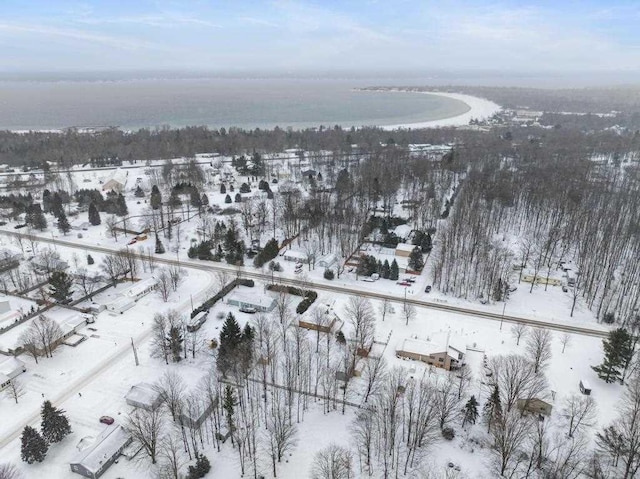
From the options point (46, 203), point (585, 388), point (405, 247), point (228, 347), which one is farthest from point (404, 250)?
point (46, 203)

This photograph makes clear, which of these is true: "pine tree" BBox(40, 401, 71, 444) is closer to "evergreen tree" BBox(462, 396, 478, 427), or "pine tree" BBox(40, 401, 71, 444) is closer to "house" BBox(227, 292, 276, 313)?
"house" BBox(227, 292, 276, 313)

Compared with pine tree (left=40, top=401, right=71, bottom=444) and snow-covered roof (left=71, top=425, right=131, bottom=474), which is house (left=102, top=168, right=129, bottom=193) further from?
snow-covered roof (left=71, top=425, right=131, bottom=474)

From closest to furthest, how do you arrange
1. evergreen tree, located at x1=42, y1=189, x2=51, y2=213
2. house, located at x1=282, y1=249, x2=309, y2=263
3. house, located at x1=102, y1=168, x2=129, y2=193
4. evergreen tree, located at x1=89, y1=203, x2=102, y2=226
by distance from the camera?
1. house, located at x1=282, y1=249, x2=309, y2=263
2. evergreen tree, located at x1=89, y1=203, x2=102, y2=226
3. evergreen tree, located at x1=42, y1=189, x2=51, y2=213
4. house, located at x1=102, y1=168, x2=129, y2=193

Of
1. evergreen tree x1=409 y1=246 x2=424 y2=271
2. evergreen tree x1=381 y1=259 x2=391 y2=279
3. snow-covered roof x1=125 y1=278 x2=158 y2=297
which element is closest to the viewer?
snow-covered roof x1=125 y1=278 x2=158 y2=297

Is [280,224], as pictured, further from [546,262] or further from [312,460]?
[312,460]

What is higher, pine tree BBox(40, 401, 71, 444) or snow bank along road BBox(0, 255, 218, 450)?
pine tree BBox(40, 401, 71, 444)

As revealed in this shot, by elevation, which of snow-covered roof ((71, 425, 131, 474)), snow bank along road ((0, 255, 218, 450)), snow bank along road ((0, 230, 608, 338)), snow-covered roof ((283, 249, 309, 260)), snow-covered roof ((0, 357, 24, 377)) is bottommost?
snow bank along road ((0, 255, 218, 450))

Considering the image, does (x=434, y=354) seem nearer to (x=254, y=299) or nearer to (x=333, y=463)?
(x=333, y=463)

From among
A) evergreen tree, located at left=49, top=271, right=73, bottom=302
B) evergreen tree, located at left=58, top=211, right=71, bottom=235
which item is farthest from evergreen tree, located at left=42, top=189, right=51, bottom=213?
evergreen tree, located at left=49, top=271, right=73, bottom=302

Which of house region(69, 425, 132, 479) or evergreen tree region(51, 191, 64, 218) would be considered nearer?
house region(69, 425, 132, 479)

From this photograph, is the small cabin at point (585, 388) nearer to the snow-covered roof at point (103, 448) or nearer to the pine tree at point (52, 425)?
the snow-covered roof at point (103, 448)
